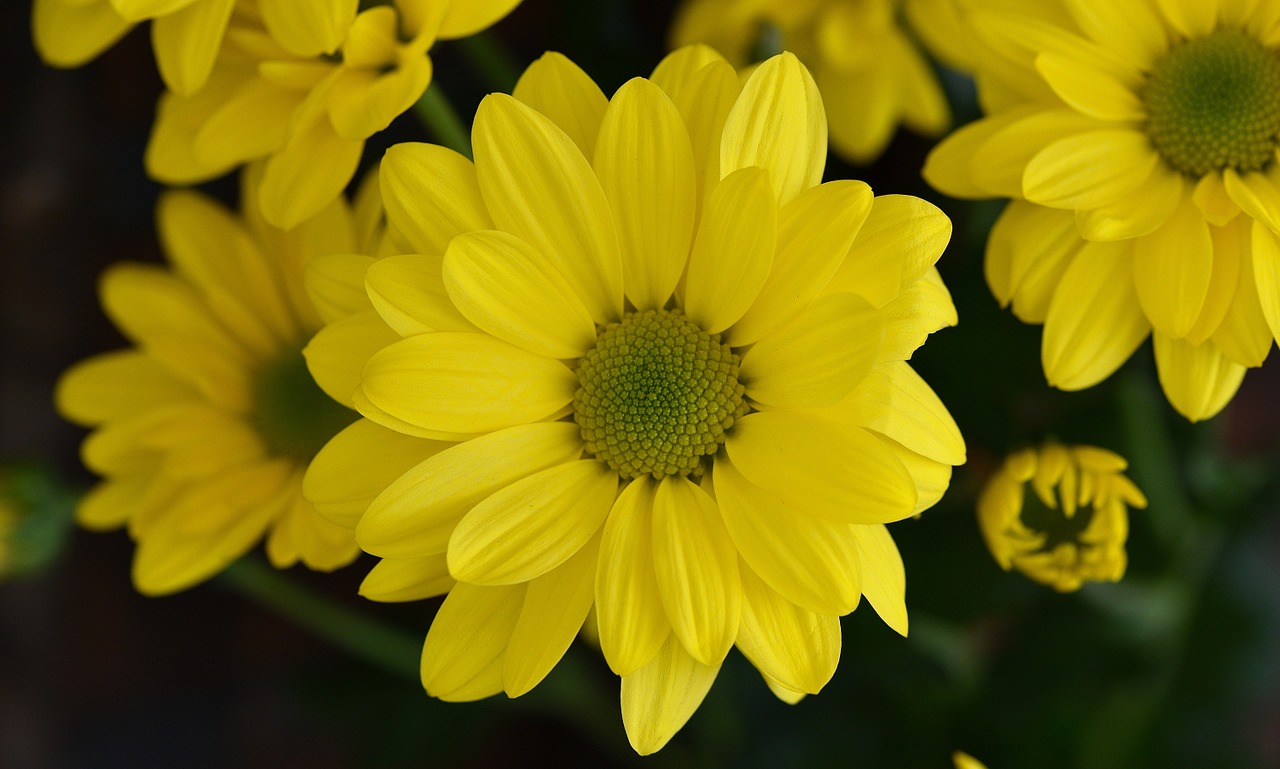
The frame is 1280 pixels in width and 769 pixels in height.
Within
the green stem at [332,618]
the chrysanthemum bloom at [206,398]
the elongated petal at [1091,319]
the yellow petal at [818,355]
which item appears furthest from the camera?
the green stem at [332,618]

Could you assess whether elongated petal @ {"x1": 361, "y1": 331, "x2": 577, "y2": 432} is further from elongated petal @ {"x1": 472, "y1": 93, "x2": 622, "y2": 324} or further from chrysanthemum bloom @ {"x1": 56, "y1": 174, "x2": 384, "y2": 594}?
chrysanthemum bloom @ {"x1": 56, "y1": 174, "x2": 384, "y2": 594}

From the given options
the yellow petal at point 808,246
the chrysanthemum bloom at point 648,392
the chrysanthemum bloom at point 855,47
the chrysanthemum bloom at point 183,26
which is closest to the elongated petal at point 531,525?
the chrysanthemum bloom at point 648,392

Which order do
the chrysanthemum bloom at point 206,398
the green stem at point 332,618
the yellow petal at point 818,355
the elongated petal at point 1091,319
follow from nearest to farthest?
the yellow petal at point 818,355 → the elongated petal at point 1091,319 → the chrysanthemum bloom at point 206,398 → the green stem at point 332,618

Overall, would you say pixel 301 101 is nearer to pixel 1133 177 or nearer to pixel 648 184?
pixel 648 184

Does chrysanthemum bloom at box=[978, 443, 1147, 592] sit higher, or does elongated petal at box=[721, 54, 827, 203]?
elongated petal at box=[721, 54, 827, 203]

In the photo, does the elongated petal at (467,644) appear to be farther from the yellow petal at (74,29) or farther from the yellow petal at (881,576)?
the yellow petal at (74,29)

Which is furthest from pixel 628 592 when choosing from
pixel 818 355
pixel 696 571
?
pixel 818 355

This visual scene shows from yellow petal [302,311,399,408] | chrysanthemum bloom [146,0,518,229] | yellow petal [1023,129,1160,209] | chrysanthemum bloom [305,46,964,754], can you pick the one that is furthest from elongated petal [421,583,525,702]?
yellow petal [1023,129,1160,209]

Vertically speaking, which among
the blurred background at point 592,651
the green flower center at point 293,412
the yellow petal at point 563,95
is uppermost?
the yellow petal at point 563,95
